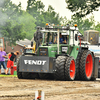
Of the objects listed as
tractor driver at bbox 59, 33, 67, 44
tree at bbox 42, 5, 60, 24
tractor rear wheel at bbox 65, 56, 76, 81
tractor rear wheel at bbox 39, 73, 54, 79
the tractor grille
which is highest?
tree at bbox 42, 5, 60, 24

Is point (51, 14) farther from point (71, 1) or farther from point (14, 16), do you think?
point (71, 1)

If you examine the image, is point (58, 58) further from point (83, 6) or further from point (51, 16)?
point (51, 16)

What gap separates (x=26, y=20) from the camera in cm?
6950

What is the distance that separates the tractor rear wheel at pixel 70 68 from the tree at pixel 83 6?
34.6 ft

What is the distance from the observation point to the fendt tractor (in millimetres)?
12906

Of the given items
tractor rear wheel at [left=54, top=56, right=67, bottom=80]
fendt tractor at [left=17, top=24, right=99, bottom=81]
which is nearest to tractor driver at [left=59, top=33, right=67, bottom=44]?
fendt tractor at [left=17, top=24, right=99, bottom=81]

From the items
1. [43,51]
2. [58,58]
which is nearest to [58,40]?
[43,51]

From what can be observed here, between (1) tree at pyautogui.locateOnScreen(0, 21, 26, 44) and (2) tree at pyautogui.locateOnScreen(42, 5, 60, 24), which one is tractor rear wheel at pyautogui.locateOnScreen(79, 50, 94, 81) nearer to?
(1) tree at pyautogui.locateOnScreen(0, 21, 26, 44)

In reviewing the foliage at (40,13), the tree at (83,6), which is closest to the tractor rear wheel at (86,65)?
the tree at (83,6)

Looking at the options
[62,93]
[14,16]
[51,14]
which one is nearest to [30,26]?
[51,14]

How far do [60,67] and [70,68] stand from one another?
99 cm

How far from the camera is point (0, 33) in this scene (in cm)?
4325

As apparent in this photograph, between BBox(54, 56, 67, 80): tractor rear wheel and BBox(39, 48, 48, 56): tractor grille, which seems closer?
BBox(54, 56, 67, 80): tractor rear wheel

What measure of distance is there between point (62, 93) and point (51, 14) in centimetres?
10119
